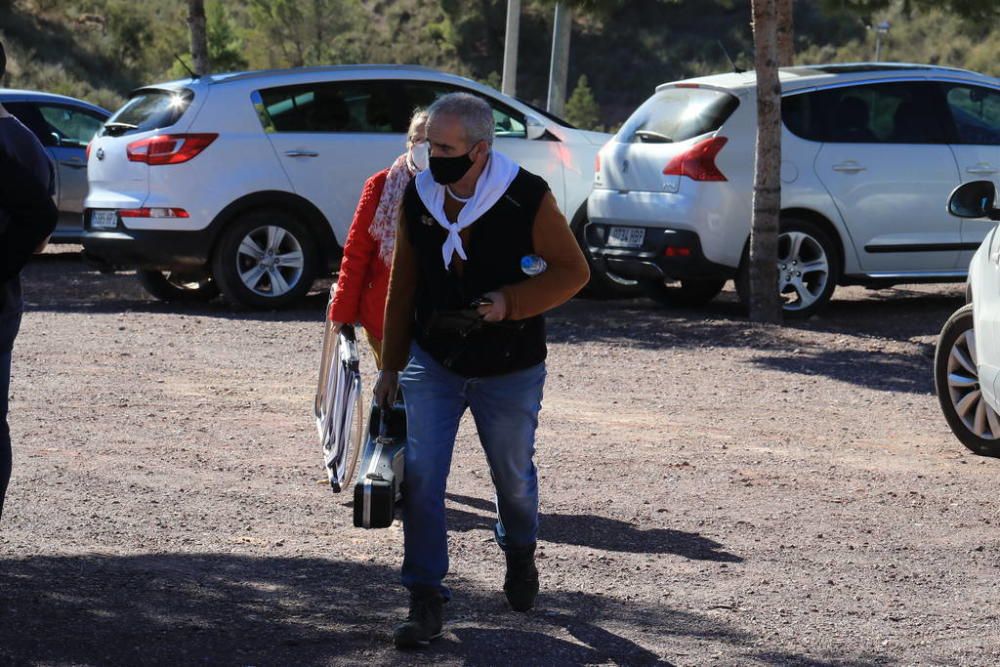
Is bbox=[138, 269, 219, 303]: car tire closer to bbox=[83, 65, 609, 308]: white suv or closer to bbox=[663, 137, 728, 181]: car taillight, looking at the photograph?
bbox=[83, 65, 609, 308]: white suv

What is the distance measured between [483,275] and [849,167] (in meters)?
7.80

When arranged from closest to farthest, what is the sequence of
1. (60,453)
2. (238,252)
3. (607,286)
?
(60,453)
(238,252)
(607,286)

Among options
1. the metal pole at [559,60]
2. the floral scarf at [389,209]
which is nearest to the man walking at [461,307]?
the floral scarf at [389,209]

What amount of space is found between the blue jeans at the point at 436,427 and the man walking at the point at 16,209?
3.70 feet

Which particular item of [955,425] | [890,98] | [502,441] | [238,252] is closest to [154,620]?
[502,441]

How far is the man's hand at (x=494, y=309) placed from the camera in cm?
449

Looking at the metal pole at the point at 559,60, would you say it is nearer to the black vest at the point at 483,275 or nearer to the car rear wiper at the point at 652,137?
the car rear wiper at the point at 652,137

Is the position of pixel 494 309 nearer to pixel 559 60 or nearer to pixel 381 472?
pixel 381 472

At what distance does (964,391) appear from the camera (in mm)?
7770

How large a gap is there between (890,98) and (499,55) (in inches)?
2000

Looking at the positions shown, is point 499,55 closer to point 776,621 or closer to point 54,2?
point 54,2

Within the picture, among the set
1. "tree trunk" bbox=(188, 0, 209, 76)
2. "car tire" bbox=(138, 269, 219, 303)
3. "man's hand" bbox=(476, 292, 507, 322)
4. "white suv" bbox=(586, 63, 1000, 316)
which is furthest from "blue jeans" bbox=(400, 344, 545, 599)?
"tree trunk" bbox=(188, 0, 209, 76)

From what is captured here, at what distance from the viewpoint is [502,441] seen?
187 inches

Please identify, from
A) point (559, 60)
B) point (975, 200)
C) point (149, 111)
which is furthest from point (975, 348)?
point (559, 60)
